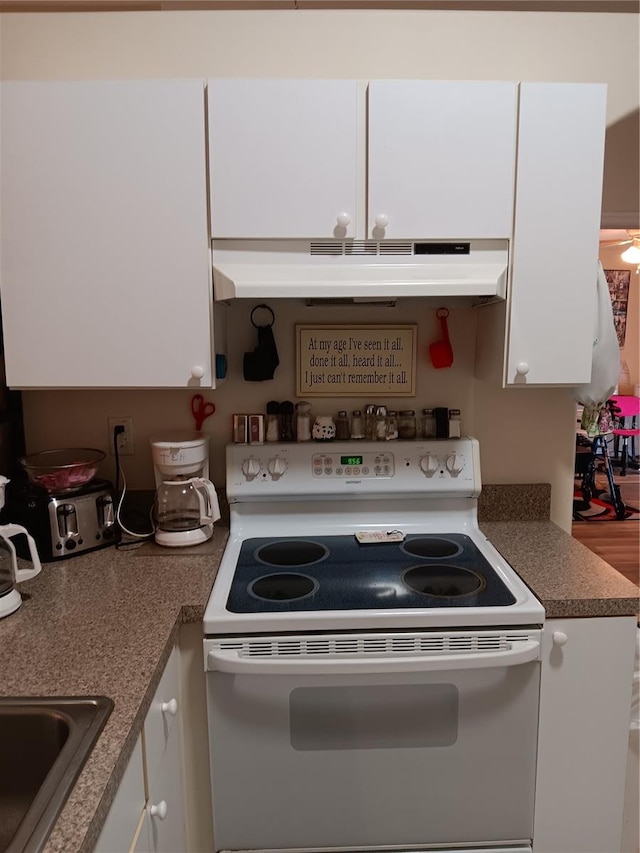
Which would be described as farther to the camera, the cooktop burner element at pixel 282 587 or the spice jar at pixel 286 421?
the spice jar at pixel 286 421

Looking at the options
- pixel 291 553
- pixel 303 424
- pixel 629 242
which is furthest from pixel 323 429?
pixel 629 242

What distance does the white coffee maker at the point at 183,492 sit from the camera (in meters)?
1.68

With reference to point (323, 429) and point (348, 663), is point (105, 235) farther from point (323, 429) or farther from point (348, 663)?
point (348, 663)

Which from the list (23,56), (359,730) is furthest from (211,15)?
(359,730)

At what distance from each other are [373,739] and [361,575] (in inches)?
14.9

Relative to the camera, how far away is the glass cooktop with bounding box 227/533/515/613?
1.41 meters

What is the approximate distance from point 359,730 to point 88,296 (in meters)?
1.26

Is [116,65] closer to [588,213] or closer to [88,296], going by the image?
[88,296]

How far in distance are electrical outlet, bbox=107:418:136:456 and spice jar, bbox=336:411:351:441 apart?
0.66 meters

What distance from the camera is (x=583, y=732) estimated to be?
145 cm

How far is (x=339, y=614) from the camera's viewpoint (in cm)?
135

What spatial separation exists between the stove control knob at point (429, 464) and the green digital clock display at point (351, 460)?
192 millimetres

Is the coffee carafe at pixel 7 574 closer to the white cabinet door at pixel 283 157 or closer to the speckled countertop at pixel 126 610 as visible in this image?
the speckled countertop at pixel 126 610

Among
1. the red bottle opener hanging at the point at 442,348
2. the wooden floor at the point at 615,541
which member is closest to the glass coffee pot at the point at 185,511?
the red bottle opener hanging at the point at 442,348
